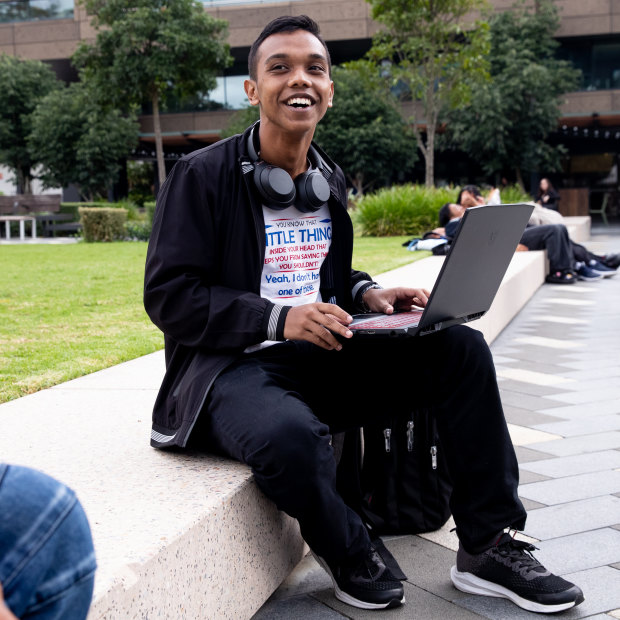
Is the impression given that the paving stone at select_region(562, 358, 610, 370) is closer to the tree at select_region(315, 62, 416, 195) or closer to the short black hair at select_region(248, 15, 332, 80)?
the short black hair at select_region(248, 15, 332, 80)

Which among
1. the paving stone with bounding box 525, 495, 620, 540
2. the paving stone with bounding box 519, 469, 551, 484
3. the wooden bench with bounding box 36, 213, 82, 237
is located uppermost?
the wooden bench with bounding box 36, 213, 82, 237

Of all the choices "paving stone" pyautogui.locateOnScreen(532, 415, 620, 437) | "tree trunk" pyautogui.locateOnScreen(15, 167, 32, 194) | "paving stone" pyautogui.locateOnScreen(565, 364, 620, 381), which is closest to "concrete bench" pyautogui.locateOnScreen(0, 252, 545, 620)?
"paving stone" pyautogui.locateOnScreen(532, 415, 620, 437)

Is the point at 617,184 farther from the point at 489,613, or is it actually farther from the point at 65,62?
the point at 489,613

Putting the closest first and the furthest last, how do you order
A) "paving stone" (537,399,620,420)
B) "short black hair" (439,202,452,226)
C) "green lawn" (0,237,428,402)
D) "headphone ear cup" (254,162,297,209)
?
1. "headphone ear cup" (254,162,297,209)
2. "paving stone" (537,399,620,420)
3. "green lawn" (0,237,428,402)
4. "short black hair" (439,202,452,226)

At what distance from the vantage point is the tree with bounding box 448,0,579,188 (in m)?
28.7

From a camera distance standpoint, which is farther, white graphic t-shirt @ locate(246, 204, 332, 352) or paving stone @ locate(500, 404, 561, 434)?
paving stone @ locate(500, 404, 561, 434)

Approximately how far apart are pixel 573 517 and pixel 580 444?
37.0 inches

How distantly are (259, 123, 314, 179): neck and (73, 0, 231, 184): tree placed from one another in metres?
21.5

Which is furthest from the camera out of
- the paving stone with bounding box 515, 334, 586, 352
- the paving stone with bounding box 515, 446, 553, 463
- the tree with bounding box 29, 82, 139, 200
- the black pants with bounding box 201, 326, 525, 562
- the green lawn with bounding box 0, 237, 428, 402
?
the tree with bounding box 29, 82, 139, 200

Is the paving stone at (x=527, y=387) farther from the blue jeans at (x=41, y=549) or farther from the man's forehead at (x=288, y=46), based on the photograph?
the blue jeans at (x=41, y=549)

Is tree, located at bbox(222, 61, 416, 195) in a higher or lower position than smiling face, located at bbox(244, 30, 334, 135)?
higher

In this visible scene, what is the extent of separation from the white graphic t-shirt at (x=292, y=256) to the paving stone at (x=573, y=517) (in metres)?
1.09

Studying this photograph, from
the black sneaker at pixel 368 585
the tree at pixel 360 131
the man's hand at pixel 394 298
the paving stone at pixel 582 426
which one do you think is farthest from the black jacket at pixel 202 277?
the tree at pixel 360 131

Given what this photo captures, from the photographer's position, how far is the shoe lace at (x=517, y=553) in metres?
2.31
